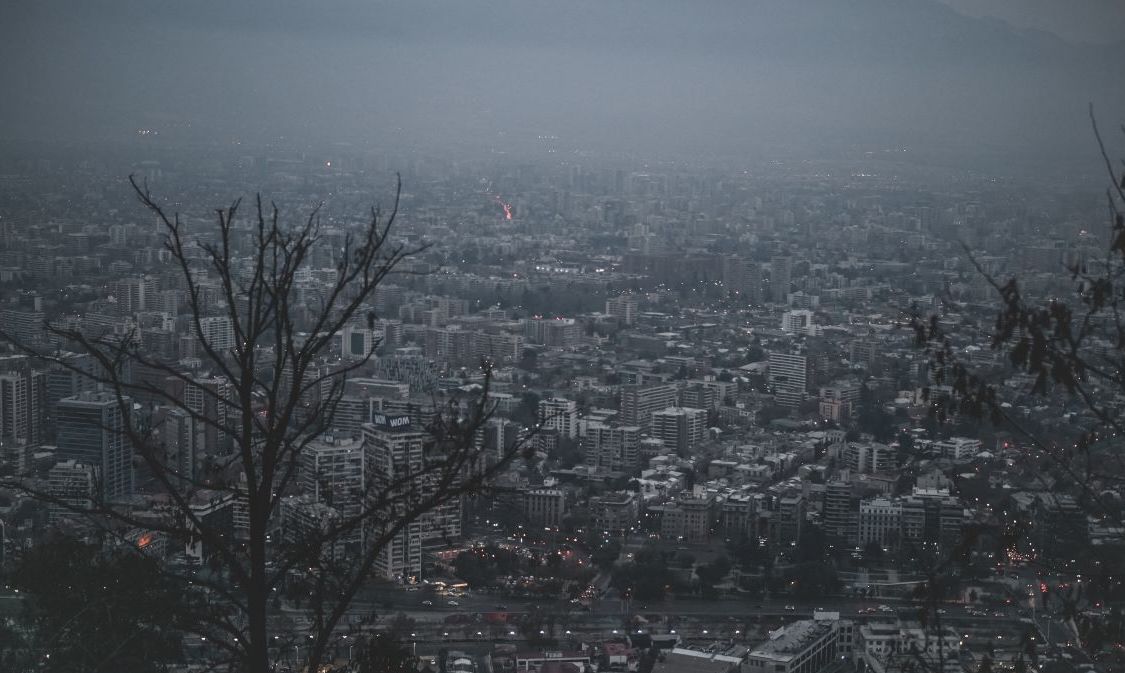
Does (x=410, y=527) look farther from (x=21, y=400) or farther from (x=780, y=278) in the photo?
(x=780, y=278)

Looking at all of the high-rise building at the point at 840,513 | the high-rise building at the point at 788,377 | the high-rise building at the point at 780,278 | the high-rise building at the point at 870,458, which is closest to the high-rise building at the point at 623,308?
the high-rise building at the point at 780,278

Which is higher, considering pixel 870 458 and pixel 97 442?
pixel 97 442

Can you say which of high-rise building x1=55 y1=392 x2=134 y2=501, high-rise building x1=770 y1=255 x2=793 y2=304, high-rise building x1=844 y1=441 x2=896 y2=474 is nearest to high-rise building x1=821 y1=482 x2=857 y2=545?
high-rise building x1=844 y1=441 x2=896 y2=474

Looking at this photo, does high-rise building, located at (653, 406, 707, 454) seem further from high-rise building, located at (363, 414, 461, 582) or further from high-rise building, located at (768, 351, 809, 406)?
high-rise building, located at (363, 414, 461, 582)

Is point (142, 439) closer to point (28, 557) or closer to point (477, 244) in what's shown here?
point (28, 557)

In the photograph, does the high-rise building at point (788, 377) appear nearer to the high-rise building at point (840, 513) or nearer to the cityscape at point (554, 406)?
the cityscape at point (554, 406)

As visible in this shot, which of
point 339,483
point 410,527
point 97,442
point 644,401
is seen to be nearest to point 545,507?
point 97,442

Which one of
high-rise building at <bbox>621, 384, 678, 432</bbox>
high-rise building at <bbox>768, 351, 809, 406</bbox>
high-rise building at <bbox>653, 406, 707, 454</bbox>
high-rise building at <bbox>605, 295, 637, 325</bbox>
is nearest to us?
high-rise building at <bbox>653, 406, 707, 454</bbox>
